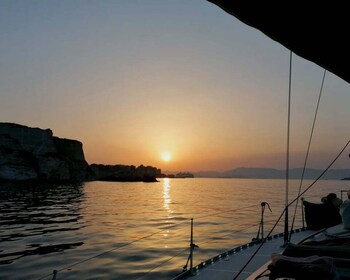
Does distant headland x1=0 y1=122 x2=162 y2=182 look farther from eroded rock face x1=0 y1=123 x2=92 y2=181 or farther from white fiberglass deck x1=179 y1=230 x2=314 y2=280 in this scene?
white fiberglass deck x1=179 y1=230 x2=314 y2=280

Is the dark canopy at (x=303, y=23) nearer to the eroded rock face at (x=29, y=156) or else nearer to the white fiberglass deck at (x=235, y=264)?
the white fiberglass deck at (x=235, y=264)

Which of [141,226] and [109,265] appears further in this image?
[141,226]

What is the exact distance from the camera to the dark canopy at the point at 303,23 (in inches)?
89.4

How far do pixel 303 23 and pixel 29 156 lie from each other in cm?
13141

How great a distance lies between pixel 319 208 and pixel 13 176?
11921cm

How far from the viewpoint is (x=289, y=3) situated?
7.47ft

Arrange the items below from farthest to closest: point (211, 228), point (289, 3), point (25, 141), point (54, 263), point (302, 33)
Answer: point (25, 141) < point (211, 228) < point (54, 263) < point (302, 33) < point (289, 3)

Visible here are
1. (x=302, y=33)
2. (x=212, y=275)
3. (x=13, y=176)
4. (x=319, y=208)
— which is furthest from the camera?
(x=13, y=176)

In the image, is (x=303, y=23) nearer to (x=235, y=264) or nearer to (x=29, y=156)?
(x=235, y=264)

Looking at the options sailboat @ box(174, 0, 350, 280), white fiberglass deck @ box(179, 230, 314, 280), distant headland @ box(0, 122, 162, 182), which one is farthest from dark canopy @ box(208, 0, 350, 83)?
distant headland @ box(0, 122, 162, 182)

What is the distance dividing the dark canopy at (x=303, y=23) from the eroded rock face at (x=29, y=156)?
123592mm

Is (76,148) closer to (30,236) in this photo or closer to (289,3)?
(30,236)

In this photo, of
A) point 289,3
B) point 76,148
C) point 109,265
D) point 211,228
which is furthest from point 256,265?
point 76,148

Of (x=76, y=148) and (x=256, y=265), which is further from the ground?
(x=76, y=148)
